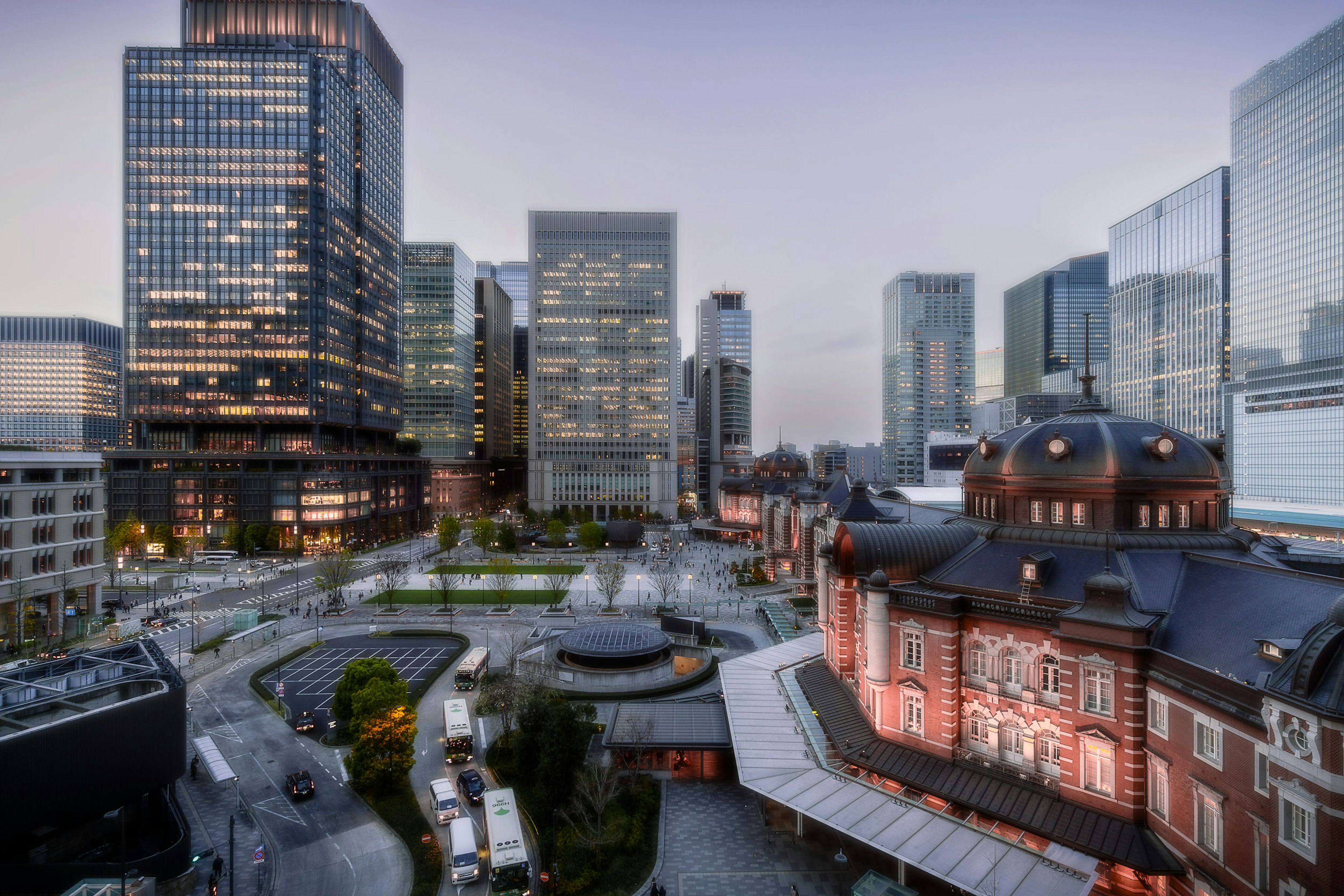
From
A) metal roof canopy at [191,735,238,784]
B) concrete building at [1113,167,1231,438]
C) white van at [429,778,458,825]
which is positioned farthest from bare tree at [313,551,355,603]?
concrete building at [1113,167,1231,438]

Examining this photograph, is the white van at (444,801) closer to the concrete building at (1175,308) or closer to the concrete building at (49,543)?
the concrete building at (49,543)

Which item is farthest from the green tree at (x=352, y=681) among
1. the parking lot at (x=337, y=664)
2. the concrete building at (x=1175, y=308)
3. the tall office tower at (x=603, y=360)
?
the concrete building at (x=1175, y=308)

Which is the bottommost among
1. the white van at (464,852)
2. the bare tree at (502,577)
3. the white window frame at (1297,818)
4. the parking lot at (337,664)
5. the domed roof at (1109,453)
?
the parking lot at (337,664)

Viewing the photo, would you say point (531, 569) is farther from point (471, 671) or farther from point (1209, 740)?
point (1209, 740)

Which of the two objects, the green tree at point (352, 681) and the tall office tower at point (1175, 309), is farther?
the tall office tower at point (1175, 309)

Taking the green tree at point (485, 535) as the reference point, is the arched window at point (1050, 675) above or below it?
above

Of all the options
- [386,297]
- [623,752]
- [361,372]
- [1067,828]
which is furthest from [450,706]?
[386,297]

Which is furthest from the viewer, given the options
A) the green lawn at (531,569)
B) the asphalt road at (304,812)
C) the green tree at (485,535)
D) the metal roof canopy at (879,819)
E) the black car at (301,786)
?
the green tree at (485,535)
